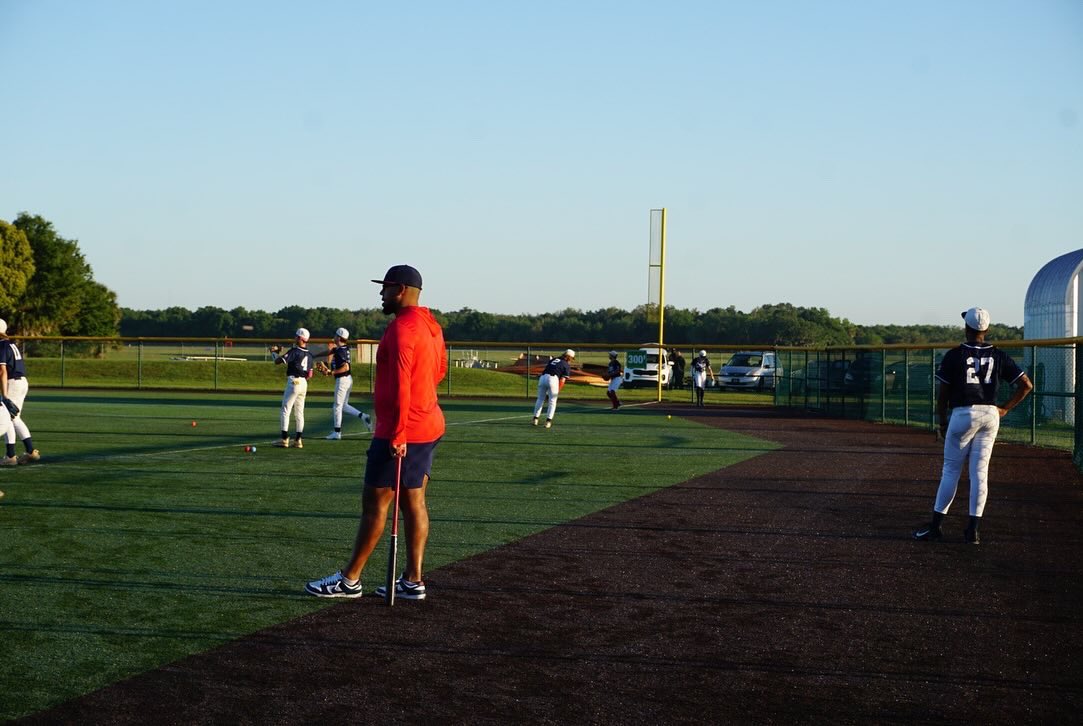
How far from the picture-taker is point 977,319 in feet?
33.3

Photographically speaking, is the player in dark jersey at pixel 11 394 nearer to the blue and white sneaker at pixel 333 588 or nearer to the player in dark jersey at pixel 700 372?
the blue and white sneaker at pixel 333 588

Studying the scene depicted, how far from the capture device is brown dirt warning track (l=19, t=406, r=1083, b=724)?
5.41 metres

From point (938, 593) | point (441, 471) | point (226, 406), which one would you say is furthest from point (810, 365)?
point (938, 593)

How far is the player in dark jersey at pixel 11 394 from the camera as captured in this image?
44.3 ft

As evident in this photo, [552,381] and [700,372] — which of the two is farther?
[700,372]

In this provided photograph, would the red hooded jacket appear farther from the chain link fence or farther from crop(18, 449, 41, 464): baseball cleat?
the chain link fence

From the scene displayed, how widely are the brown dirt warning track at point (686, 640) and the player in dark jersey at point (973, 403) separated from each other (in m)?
0.61

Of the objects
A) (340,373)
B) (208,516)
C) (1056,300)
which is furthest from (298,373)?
(1056,300)

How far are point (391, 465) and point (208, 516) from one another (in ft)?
14.3

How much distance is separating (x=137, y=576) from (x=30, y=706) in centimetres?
295

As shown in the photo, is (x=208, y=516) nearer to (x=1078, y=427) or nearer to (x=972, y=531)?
(x=972, y=531)

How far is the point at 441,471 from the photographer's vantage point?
15.3m

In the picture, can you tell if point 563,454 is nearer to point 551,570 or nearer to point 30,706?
point 551,570

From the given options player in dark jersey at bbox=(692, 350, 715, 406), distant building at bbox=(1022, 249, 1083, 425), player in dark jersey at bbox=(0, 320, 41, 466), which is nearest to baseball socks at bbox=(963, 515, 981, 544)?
player in dark jersey at bbox=(0, 320, 41, 466)
